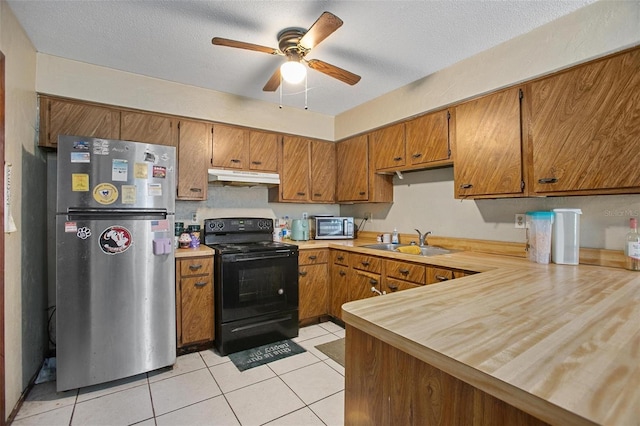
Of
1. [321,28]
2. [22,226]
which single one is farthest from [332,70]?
[22,226]

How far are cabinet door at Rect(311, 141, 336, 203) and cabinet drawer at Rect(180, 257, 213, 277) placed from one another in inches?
58.6

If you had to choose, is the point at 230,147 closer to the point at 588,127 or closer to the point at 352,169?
the point at 352,169

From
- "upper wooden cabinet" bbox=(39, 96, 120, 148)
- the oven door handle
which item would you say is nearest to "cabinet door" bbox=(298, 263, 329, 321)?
the oven door handle

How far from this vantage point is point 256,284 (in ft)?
8.83

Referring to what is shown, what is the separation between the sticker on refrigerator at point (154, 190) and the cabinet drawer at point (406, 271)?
191 centimetres

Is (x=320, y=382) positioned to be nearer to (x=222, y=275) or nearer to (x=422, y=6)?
(x=222, y=275)

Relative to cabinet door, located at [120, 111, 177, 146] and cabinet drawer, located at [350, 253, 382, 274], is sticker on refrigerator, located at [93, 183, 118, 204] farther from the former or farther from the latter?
cabinet drawer, located at [350, 253, 382, 274]

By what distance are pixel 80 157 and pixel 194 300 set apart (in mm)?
1348

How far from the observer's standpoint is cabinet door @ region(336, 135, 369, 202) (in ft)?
11.0

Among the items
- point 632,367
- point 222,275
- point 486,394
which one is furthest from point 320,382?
point 632,367

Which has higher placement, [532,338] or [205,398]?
[532,338]

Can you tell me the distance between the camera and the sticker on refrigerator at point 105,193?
1.99 metres

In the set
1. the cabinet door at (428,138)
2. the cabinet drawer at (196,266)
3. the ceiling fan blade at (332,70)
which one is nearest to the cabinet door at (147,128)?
the cabinet drawer at (196,266)

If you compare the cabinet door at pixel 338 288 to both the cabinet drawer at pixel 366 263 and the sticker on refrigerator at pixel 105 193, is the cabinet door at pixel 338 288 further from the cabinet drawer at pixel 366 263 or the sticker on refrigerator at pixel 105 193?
the sticker on refrigerator at pixel 105 193
